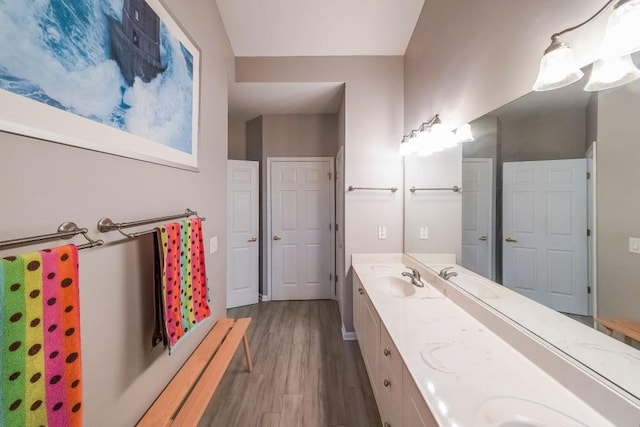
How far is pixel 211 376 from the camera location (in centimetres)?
129

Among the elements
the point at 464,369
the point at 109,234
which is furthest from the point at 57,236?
the point at 464,369

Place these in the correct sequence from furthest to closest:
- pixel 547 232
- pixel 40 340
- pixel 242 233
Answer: pixel 242 233, pixel 547 232, pixel 40 340

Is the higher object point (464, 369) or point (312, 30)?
point (312, 30)

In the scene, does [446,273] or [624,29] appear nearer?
[624,29]

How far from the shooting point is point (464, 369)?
0.82 metres

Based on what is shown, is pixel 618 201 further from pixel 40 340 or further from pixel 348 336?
pixel 348 336

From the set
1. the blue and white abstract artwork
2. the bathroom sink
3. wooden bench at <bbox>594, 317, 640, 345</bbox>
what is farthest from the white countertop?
the blue and white abstract artwork

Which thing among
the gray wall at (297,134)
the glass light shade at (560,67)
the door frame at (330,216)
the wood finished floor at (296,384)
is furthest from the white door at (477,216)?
the gray wall at (297,134)

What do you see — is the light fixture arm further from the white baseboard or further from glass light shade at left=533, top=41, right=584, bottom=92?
the white baseboard

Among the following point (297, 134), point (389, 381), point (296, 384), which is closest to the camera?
point (389, 381)

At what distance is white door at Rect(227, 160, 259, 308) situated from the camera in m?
3.12

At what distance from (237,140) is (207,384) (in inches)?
123

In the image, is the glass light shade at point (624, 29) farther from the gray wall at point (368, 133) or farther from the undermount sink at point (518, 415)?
the gray wall at point (368, 133)

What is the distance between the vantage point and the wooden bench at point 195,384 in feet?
3.36
